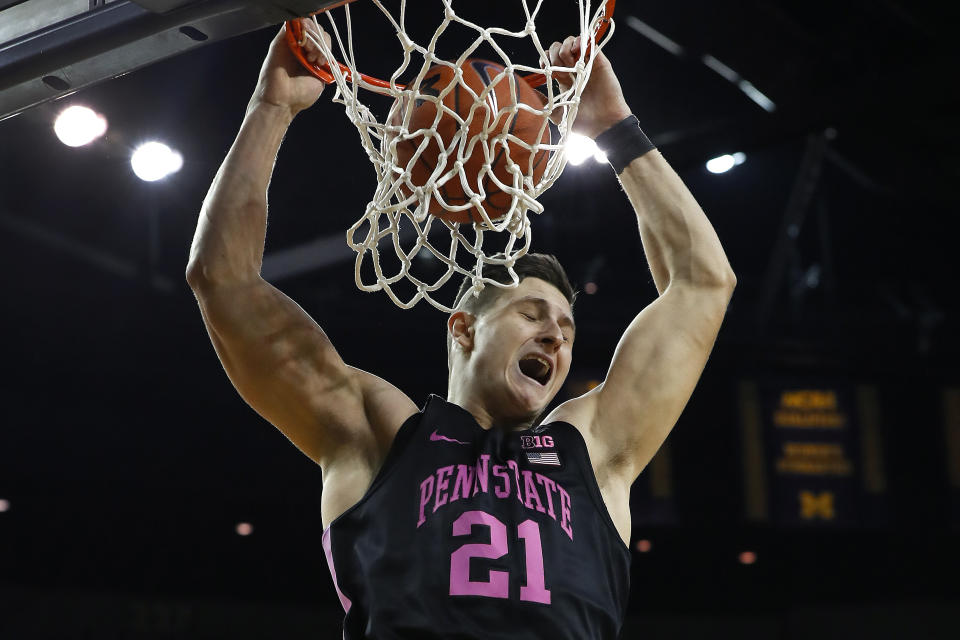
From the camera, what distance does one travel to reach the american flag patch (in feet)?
7.15

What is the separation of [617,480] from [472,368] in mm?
404

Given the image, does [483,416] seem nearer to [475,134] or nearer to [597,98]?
[475,134]

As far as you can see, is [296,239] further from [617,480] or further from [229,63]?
[617,480]

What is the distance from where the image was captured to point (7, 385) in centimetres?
607

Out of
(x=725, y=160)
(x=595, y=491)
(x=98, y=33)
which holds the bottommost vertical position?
(x=595, y=491)

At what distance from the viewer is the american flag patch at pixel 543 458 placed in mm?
2180

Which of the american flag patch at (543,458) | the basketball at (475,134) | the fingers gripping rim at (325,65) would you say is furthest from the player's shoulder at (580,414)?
the fingers gripping rim at (325,65)

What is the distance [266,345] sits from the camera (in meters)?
A: 2.21

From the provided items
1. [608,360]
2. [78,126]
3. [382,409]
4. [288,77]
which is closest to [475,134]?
[288,77]

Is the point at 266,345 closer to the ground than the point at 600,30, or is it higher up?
closer to the ground

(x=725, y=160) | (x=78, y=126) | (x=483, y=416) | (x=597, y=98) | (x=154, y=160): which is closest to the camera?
(x=483, y=416)

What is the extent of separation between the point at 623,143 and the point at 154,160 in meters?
2.55

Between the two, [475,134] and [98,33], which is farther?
[475,134]

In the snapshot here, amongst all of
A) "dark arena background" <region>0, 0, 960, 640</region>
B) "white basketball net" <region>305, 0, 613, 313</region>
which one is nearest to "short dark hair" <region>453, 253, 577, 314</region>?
"white basketball net" <region>305, 0, 613, 313</region>
